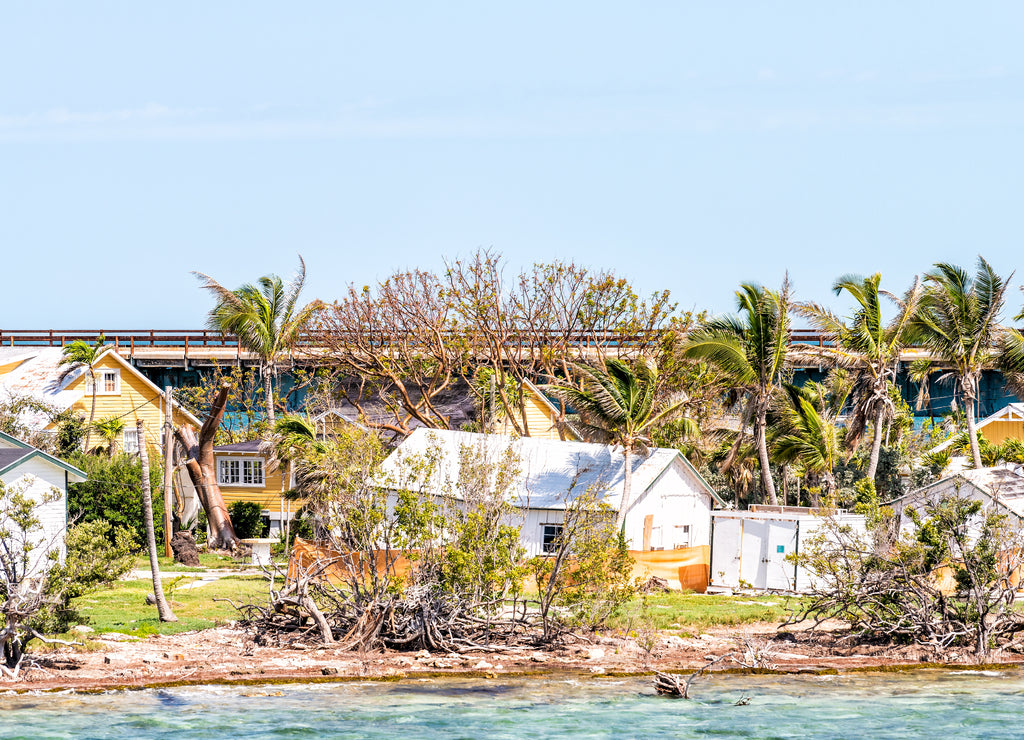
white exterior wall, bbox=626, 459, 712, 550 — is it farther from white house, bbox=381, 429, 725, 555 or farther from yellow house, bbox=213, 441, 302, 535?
yellow house, bbox=213, 441, 302, 535

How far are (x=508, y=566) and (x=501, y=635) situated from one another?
1581 mm

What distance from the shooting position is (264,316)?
2050 inches

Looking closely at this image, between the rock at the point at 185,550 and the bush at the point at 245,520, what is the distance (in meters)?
7.50

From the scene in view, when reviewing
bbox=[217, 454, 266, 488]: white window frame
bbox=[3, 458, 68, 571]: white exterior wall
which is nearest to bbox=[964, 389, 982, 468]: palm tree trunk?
bbox=[217, 454, 266, 488]: white window frame

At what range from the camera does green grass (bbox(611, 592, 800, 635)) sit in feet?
94.5

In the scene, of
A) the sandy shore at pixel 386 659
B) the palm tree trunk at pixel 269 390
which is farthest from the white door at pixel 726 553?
the palm tree trunk at pixel 269 390

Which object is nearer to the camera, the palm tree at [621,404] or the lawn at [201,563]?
the palm tree at [621,404]

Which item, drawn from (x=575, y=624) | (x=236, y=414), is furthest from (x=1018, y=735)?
(x=236, y=414)

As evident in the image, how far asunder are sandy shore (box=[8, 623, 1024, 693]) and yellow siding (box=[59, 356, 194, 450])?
102ft

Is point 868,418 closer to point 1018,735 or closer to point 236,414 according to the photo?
point 1018,735

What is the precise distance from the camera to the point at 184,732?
2067cm

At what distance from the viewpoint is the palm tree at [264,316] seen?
170ft

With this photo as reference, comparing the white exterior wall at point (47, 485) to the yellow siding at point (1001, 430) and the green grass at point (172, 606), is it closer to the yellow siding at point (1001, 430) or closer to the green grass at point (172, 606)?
the green grass at point (172, 606)

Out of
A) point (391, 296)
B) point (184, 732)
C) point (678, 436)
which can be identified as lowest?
point (184, 732)
